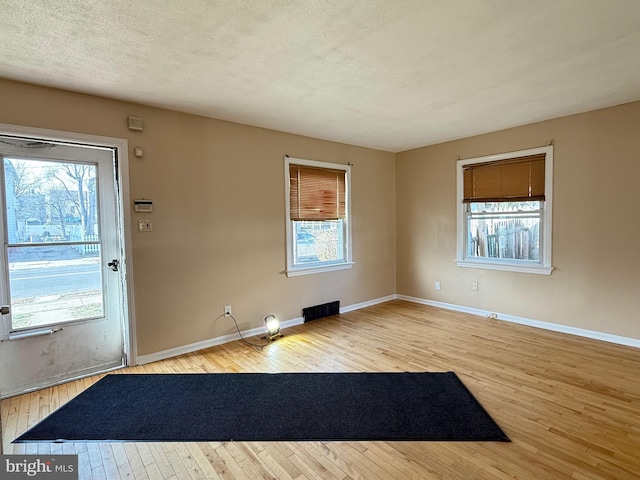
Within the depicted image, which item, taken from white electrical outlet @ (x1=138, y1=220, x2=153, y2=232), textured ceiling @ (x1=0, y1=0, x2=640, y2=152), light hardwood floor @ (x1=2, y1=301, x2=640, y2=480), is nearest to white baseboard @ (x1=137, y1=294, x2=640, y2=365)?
light hardwood floor @ (x1=2, y1=301, x2=640, y2=480)

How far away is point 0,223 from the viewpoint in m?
2.65

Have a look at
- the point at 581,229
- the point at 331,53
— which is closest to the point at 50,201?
the point at 331,53

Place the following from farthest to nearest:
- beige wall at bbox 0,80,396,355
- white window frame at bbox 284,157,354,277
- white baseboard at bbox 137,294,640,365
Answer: white window frame at bbox 284,157,354,277, white baseboard at bbox 137,294,640,365, beige wall at bbox 0,80,396,355

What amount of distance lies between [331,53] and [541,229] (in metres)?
3.46

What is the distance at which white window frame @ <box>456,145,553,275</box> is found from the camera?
4.02 metres

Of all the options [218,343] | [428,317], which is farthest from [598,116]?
[218,343]

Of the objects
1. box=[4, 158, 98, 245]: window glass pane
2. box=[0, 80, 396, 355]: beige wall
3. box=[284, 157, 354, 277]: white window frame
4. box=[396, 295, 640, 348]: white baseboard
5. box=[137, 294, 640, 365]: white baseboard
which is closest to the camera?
box=[4, 158, 98, 245]: window glass pane

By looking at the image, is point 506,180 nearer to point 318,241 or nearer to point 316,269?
point 318,241

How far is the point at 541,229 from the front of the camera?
13.6 ft

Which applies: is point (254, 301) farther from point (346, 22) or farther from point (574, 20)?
point (574, 20)

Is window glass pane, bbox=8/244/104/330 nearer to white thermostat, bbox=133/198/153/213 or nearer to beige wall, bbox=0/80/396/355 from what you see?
beige wall, bbox=0/80/396/355

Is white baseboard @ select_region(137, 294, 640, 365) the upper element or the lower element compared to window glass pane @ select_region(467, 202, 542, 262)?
lower

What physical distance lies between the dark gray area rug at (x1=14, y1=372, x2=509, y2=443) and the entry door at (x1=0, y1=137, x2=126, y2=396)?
45cm

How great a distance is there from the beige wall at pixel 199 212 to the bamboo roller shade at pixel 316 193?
0.67 feet
